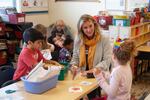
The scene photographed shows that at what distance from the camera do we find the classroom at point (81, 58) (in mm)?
2084

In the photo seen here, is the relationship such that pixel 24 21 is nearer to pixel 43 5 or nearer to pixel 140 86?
pixel 43 5

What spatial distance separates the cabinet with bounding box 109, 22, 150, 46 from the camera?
445 cm

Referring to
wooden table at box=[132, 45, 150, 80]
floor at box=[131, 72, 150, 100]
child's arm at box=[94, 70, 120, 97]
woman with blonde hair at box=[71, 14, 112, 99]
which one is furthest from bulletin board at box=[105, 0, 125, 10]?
child's arm at box=[94, 70, 120, 97]

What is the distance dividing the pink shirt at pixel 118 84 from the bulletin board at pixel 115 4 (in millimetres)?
3255

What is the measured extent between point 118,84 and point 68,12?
13.5ft

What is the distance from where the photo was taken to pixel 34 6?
5.79 metres

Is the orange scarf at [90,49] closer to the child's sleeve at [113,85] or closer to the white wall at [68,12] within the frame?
the child's sleeve at [113,85]

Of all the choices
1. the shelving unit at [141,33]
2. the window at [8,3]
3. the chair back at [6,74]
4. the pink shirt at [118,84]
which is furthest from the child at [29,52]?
the window at [8,3]

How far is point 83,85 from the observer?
2.29 metres

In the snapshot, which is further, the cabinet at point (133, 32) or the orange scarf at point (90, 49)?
the cabinet at point (133, 32)

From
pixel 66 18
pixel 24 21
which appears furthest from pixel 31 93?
pixel 66 18

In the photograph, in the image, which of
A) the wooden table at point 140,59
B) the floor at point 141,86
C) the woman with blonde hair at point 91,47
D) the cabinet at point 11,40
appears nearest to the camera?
the woman with blonde hair at point 91,47

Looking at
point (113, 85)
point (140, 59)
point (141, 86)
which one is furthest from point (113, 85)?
point (140, 59)

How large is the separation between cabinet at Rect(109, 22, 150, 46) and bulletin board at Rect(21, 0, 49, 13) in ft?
6.65
